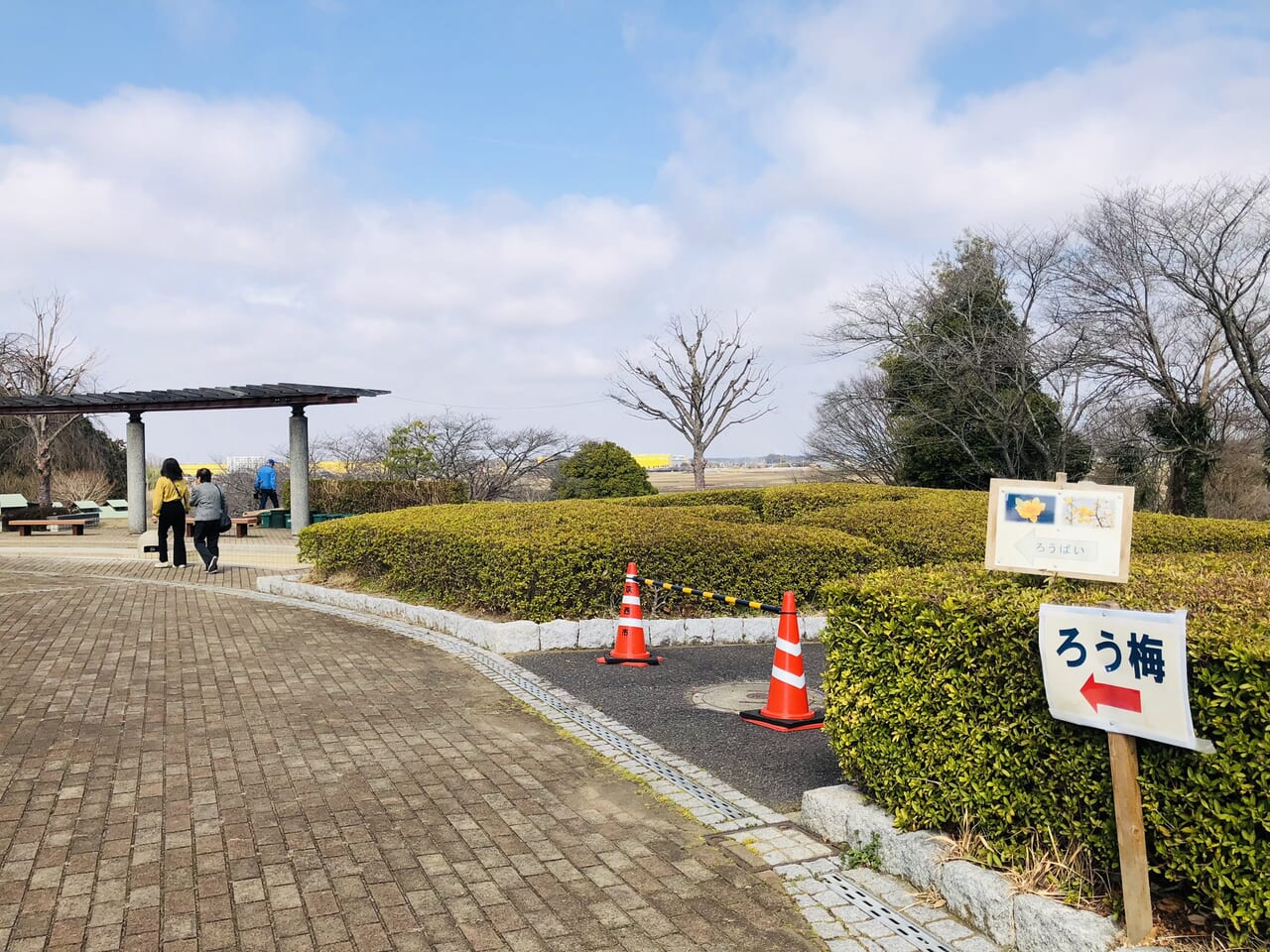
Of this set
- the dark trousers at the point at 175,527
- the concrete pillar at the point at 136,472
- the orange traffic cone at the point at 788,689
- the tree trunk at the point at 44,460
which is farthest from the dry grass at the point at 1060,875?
the tree trunk at the point at 44,460

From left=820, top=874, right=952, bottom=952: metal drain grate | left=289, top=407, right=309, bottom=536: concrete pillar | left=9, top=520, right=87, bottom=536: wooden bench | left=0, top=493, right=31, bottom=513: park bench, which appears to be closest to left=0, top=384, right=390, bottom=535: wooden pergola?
left=289, top=407, right=309, bottom=536: concrete pillar

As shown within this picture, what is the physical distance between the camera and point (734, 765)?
17.9 feet

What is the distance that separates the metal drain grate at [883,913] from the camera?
3439mm

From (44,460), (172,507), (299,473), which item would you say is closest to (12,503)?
(44,460)

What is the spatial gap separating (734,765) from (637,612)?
9.14 feet

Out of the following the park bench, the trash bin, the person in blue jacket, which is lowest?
the trash bin

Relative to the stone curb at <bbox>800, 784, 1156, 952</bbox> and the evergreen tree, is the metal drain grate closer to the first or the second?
the stone curb at <bbox>800, 784, 1156, 952</bbox>

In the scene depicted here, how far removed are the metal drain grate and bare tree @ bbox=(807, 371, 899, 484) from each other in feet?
79.7

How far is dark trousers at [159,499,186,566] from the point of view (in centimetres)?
1480

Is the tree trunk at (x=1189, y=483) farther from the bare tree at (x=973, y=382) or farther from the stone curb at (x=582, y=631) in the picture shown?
the stone curb at (x=582, y=631)

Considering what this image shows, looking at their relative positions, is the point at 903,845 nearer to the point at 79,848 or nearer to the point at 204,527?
the point at 79,848

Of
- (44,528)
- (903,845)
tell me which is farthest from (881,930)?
(44,528)

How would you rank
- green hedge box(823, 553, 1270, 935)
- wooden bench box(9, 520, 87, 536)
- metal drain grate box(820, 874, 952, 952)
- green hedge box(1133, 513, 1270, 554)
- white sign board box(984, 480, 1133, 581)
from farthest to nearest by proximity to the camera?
wooden bench box(9, 520, 87, 536) → green hedge box(1133, 513, 1270, 554) → white sign board box(984, 480, 1133, 581) → metal drain grate box(820, 874, 952, 952) → green hedge box(823, 553, 1270, 935)

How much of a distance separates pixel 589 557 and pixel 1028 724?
19.1ft
